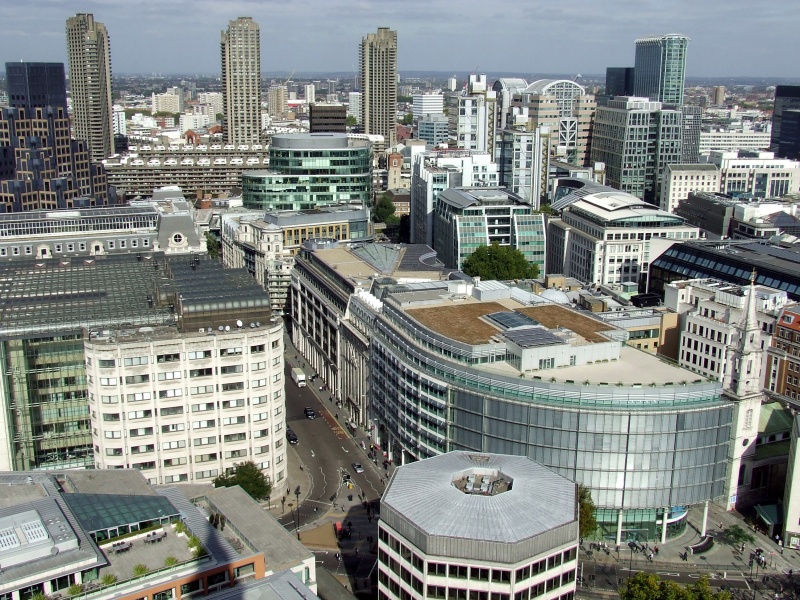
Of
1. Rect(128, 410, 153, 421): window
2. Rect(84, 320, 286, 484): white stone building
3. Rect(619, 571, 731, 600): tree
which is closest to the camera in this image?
Rect(619, 571, 731, 600): tree

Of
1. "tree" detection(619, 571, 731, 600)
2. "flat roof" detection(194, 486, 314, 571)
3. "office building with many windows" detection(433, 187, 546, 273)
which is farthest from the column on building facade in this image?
"office building with many windows" detection(433, 187, 546, 273)

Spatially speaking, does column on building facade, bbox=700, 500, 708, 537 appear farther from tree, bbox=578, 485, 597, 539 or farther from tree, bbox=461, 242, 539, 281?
tree, bbox=461, 242, 539, 281

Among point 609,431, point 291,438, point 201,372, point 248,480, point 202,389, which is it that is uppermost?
point 201,372

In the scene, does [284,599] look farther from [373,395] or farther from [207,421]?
[373,395]

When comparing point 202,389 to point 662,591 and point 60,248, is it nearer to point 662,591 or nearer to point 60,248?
point 662,591

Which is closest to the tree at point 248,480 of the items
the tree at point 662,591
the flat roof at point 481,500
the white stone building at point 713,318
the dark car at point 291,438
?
the flat roof at point 481,500

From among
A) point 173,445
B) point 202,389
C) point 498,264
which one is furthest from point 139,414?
point 498,264
